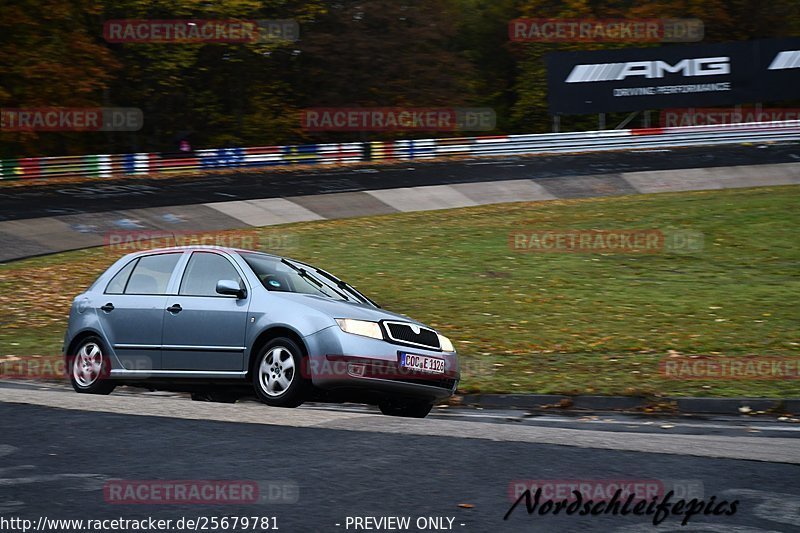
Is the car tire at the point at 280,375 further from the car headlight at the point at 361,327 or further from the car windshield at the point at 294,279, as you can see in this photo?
the car windshield at the point at 294,279

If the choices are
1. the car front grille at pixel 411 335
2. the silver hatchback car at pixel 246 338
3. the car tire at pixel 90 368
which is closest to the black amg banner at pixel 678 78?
the silver hatchback car at pixel 246 338

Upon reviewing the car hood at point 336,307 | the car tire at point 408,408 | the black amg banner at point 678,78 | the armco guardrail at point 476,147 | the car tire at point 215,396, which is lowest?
the car tire at point 408,408

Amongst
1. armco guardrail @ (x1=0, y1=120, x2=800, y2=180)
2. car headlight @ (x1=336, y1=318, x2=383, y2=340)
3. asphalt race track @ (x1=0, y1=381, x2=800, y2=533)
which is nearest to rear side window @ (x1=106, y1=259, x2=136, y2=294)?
asphalt race track @ (x1=0, y1=381, x2=800, y2=533)

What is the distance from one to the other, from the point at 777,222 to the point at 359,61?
2671cm

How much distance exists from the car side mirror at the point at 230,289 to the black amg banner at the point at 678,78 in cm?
3248

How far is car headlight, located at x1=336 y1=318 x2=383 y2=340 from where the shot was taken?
8992 millimetres

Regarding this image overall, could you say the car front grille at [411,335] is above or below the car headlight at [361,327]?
below

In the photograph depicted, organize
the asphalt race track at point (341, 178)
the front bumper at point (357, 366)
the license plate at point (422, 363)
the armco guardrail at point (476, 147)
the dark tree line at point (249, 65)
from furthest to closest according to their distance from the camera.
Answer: the dark tree line at point (249, 65), the armco guardrail at point (476, 147), the asphalt race track at point (341, 178), the license plate at point (422, 363), the front bumper at point (357, 366)

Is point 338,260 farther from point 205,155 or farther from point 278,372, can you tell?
point 205,155

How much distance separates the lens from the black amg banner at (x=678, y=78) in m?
40.4

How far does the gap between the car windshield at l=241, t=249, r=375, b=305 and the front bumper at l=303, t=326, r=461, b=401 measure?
90 cm

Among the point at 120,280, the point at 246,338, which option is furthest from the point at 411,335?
the point at 120,280

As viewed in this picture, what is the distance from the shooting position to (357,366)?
8.90 m

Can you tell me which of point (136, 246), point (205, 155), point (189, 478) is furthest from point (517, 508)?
point (205, 155)
